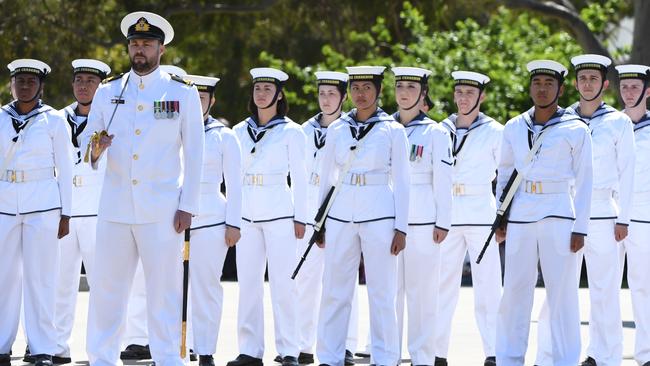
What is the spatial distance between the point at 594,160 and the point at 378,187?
6.71 ft

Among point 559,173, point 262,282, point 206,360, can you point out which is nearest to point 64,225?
point 206,360

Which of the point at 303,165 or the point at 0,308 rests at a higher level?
the point at 303,165

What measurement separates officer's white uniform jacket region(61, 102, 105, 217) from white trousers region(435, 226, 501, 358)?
3.01 m

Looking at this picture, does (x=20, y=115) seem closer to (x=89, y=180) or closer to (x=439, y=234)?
(x=89, y=180)

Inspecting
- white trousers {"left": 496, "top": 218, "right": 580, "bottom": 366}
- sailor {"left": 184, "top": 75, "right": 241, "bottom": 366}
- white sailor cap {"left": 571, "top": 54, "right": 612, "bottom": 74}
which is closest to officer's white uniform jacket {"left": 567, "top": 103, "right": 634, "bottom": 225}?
white sailor cap {"left": 571, "top": 54, "right": 612, "bottom": 74}

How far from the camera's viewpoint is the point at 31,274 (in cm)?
1210

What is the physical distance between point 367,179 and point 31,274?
9.22 feet

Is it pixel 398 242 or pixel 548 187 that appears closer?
pixel 548 187

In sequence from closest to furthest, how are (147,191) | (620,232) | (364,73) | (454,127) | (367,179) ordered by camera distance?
(147,191) → (367,179) → (364,73) → (620,232) → (454,127)

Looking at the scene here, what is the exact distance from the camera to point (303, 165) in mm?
12773

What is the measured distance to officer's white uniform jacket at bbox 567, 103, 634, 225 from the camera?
40.6 ft

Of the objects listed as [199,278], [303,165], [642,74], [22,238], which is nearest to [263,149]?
[303,165]

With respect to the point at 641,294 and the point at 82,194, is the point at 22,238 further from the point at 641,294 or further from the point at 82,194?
the point at 641,294

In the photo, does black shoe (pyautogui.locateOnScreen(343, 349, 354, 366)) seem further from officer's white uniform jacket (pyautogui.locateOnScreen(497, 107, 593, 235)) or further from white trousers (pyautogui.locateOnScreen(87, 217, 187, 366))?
white trousers (pyautogui.locateOnScreen(87, 217, 187, 366))
